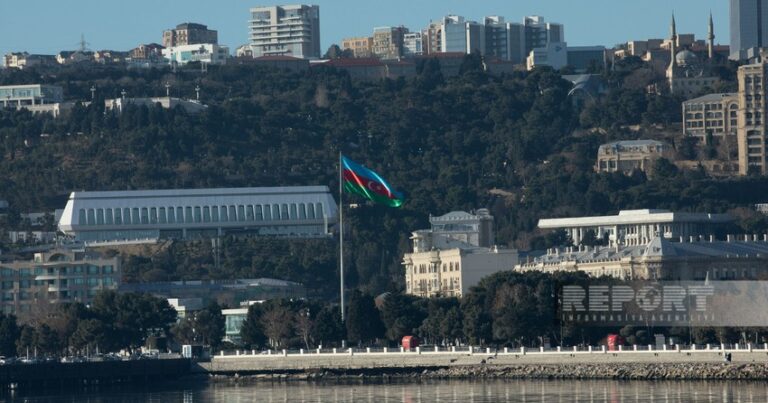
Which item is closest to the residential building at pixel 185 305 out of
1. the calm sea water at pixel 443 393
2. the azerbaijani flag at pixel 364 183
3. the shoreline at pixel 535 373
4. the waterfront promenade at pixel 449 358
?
the waterfront promenade at pixel 449 358

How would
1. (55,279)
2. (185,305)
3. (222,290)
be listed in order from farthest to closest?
(222,290) < (55,279) < (185,305)

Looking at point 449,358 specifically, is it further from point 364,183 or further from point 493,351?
point 364,183

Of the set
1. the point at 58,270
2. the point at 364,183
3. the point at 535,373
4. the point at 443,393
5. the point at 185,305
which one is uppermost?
the point at 364,183

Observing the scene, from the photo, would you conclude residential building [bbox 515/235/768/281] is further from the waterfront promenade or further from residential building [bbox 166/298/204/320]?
the waterfront promenade

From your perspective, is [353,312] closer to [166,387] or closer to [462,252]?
[166,387]

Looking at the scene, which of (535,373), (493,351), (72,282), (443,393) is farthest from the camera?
(72,282)

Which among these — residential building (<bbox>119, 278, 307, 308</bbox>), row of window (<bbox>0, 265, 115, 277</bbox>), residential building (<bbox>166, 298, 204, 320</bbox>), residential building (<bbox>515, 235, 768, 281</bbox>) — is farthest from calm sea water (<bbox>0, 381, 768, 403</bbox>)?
residential building (<bbox>119, 278, 307, 308</bbox>)

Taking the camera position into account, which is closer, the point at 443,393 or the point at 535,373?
the point at 443,393

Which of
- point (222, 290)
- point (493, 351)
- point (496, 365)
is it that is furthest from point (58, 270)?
A: point (496, 365)

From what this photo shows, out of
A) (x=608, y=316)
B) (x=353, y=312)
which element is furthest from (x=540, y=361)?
(x=353, y=312)
